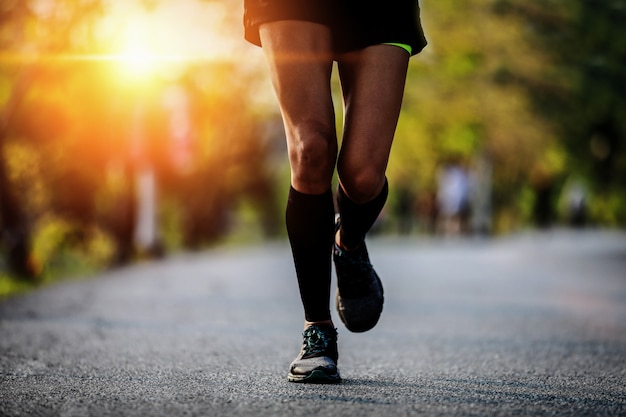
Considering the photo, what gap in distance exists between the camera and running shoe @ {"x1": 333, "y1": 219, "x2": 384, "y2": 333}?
3.92 metres

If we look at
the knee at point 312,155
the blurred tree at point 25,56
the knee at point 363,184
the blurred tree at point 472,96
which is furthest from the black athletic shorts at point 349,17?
the blurred tree at point 472,96

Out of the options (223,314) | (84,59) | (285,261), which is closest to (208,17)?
(285,261)

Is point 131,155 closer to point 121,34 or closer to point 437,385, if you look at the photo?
point 121,34

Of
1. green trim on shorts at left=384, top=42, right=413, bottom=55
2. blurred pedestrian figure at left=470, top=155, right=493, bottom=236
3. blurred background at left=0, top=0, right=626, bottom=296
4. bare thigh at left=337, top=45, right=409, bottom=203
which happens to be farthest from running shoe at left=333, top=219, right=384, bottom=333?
blurred pedestrian figure at left=470, top=155, right=493, bottom=236

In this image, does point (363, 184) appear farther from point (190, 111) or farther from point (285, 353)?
point (190, 111)

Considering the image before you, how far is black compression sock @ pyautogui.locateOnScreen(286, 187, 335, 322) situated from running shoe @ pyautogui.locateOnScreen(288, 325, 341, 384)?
6 centimetres

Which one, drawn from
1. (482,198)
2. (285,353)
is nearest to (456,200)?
(482,198)

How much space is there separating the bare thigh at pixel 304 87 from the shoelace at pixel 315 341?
0.56 m

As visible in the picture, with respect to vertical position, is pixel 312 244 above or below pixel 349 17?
below

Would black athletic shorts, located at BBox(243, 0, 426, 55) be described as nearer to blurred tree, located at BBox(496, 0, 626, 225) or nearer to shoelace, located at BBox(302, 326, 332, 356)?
shoelace, located at BBox(302, 326, 332, 356)

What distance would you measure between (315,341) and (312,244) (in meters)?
0.35

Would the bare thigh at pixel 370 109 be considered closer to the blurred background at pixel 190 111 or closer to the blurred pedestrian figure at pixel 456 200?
the blurred background at pixel 190 111

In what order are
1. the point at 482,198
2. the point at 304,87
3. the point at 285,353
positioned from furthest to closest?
the point at 482,198
the point at 285,353
the point at 304,87

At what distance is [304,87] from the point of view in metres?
3.59
